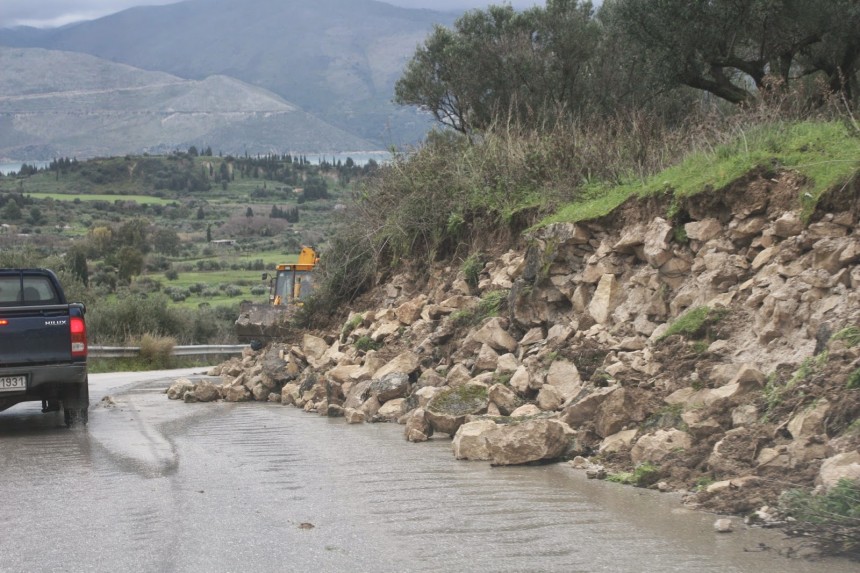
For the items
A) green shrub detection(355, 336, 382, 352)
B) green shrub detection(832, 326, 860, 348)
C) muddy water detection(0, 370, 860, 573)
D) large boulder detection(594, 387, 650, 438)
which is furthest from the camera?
green shrub detection(355, 336, 382, 352)

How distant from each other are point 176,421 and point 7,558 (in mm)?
7845

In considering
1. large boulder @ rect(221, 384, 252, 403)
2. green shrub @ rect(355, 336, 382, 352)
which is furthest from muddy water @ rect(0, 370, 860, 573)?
large boulder @ rect(221, 384, 252, 403)

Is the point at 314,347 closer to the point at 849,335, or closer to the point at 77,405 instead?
the point at 77,405

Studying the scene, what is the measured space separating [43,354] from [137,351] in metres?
21.4

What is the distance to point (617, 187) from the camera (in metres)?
14.5

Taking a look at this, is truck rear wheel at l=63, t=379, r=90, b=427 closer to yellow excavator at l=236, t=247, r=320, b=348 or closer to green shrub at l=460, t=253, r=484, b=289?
green shrub at l=460, t=253, r=484, b=289

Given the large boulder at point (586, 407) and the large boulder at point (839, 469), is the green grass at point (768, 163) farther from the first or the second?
the large boulder at point (839, 469)

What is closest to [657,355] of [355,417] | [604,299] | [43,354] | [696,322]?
[696,322]

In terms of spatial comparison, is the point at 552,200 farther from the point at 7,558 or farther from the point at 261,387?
the point at 7,558

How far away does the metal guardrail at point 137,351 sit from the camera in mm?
32000

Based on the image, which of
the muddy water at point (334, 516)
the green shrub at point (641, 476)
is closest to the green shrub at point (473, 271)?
the muddy water at point (334, 516)

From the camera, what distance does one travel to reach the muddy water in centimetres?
667

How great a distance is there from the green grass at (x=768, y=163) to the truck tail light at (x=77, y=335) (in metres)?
6.19

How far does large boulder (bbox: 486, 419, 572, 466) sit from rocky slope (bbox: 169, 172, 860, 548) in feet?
0.05
